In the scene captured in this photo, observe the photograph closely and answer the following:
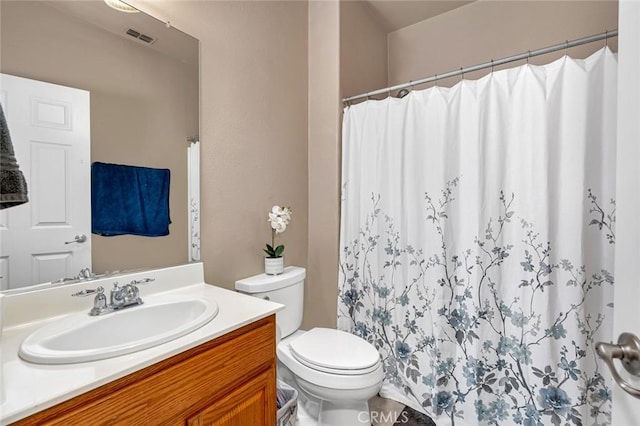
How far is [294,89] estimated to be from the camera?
195cm

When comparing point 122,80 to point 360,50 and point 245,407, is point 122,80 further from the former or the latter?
point 360,50

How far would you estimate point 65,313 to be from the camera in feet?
3.23

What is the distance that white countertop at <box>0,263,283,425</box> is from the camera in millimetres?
577

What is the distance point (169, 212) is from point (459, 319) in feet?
4.99

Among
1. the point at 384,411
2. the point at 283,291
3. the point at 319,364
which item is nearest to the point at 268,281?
the point at 283,291

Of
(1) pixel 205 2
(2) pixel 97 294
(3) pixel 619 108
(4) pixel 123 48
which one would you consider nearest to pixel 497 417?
(3) pixel 619 108

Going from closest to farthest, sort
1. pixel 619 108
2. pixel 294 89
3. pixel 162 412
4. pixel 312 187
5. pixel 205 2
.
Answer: pixel 619 108
pixel 162 412
pixel 205 2
pixel 294 89
pixel 312 187

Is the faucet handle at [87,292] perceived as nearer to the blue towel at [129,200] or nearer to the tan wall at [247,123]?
the blue towel at [129,200]

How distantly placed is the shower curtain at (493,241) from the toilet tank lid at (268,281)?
44cm

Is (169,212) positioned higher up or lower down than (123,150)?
lower down

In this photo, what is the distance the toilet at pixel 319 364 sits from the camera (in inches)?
50.4

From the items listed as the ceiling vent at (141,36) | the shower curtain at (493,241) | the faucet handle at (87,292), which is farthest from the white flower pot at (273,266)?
the ceiling vent at (141,36)

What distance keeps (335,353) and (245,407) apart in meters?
0.54

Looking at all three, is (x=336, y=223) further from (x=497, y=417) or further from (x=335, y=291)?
(x=497, y=417)
